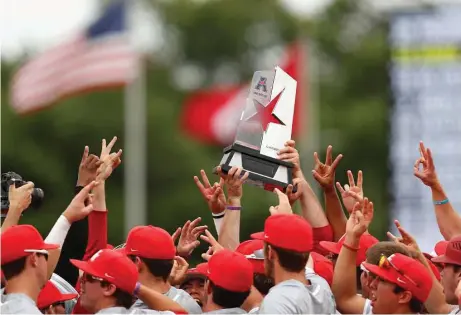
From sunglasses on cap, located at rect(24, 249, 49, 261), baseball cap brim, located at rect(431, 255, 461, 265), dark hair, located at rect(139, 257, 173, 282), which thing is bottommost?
dark hair, located at rect(139, 257, 173, 282)

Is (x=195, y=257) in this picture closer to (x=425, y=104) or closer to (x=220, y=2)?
(x=425, y=104)

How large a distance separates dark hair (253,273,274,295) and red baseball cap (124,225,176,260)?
623mm

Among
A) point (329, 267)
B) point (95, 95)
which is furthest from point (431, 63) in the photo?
point (95, 95)

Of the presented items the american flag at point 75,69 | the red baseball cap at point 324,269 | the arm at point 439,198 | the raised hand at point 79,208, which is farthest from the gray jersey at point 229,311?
the american flag at point 75,69

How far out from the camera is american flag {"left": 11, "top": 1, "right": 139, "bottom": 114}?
77.8 ft

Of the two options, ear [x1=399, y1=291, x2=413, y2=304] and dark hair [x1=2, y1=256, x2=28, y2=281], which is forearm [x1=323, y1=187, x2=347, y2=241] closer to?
ear [x1=399, y1=291, x2=413, y2=304]

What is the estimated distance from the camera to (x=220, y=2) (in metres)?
62.8

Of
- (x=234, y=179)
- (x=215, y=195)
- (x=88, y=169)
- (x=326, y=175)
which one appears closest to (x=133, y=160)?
(x=326, y=175)

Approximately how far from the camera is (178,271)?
9.27m

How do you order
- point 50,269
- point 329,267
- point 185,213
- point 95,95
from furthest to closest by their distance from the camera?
point 95,95 → point 185,213 → point 329,267 → point 50,269

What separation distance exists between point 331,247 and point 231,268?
1109 mm

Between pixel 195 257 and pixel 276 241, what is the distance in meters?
27.0

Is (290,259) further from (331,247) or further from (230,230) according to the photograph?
(230,230)

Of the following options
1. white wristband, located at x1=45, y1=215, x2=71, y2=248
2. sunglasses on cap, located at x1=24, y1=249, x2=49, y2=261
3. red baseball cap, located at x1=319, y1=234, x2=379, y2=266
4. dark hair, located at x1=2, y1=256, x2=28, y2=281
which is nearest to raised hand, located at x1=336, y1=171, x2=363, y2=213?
red baseball cap, located at x1=319, y1=234, x2=379, y2=266
